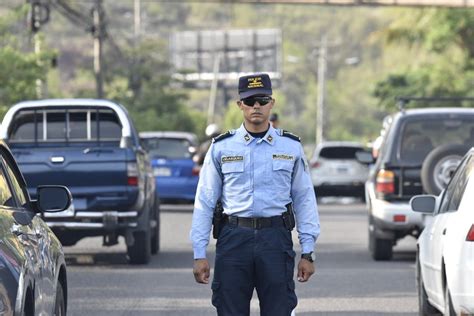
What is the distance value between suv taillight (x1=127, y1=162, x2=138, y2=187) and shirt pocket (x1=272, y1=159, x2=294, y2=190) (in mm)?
8581

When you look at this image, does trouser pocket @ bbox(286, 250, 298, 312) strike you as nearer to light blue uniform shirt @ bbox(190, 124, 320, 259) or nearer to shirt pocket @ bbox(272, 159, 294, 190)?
light blue uniform shirt @ bbox(190, 124, 320, 259)

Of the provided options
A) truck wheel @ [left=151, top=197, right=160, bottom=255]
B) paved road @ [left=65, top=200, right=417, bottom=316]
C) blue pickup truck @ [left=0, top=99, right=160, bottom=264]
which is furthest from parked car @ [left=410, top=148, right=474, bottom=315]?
truck wheel @ [left=151, top=197, right=160, bottom=255]

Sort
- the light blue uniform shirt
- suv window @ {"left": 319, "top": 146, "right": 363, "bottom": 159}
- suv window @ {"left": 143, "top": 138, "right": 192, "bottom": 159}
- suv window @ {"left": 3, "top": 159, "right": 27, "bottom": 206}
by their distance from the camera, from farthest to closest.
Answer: suv window @ {"left": 319, "top": 146, "right": 363, "bottom": 159}
suv window @ {"left": 143, "top": 138, "right": 192, "bottom": 159}
suv window @ {"left": 3, "top": 159, "right": 27, "bottom": 206}
the light blue uniform shirt

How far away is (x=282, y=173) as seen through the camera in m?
8.86

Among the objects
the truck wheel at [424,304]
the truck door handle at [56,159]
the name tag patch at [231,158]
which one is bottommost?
the truck wheel at [424,304]

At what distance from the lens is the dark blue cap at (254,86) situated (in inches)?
343

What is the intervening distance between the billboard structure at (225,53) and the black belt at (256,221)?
309 ft

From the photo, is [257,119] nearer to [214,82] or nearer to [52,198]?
[52,198]

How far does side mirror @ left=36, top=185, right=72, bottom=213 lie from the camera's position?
32.1 ft

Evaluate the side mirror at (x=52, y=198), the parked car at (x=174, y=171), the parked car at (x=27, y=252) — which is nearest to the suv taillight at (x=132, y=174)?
the parked car at (x=27, y=252)

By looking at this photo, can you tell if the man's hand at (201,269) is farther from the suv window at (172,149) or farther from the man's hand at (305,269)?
the suv window at (172,149)

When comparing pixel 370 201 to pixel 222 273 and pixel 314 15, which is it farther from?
pixel 314 15

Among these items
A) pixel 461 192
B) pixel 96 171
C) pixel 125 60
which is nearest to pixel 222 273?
pixel 461 192

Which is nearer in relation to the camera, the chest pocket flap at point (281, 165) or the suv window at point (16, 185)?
the chest pocket flap at point (281, 165)
